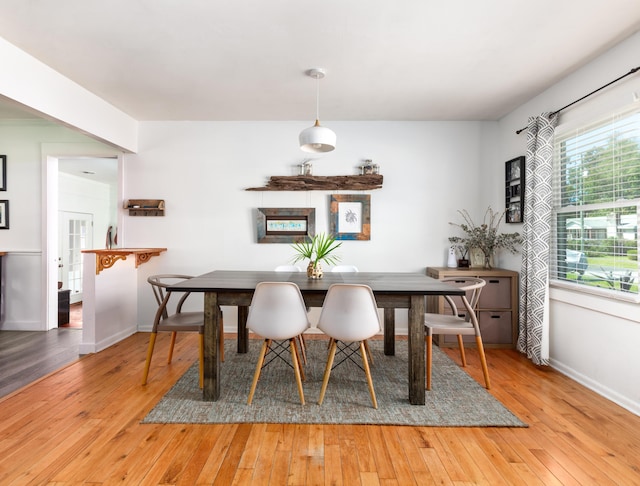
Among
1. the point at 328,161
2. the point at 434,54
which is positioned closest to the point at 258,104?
the point at 328,161

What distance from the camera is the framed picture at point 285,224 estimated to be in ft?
14.8

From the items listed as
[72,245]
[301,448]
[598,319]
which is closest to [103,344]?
[301,448]

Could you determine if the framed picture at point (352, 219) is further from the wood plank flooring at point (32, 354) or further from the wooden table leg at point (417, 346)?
the wood plank flooring at point (32, 354)

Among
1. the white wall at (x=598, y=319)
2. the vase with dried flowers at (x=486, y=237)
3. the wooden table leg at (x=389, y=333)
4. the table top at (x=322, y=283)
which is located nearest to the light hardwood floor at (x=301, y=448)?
the white wall at (x=598, y=319)

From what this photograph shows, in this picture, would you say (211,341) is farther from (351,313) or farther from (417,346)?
(417,346)

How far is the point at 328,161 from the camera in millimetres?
4531

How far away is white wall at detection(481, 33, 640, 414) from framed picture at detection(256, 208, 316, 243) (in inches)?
102

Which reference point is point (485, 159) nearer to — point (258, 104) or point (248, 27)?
point (258, 104)

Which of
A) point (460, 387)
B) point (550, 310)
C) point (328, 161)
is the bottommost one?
point (460, 387)

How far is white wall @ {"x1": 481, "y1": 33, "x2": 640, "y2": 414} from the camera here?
101 inches

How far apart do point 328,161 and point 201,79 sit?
1.73 metres

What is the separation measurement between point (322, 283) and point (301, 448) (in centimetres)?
114

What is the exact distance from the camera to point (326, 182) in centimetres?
445

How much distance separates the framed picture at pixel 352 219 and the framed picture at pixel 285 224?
266 millimetres
